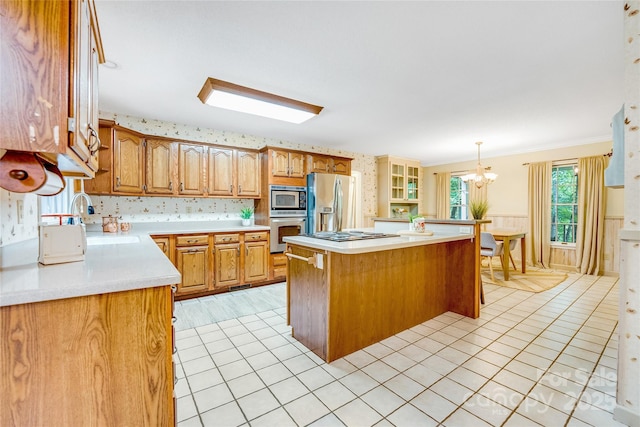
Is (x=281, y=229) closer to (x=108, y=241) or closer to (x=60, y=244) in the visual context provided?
(x=108, y=241)

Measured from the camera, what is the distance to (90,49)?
51.0 inches

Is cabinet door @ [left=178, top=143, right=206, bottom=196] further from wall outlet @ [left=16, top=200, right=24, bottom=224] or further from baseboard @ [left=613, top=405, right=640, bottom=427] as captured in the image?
baseboard @ [left=613, top=405, right=640, bottom=427]

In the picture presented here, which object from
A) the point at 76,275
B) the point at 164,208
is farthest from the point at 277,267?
the point at 76,275

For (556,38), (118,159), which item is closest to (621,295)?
(556,38)

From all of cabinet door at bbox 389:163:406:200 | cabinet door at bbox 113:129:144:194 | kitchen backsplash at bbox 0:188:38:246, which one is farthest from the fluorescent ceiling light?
cabinet door at bbox 389:163:406:200

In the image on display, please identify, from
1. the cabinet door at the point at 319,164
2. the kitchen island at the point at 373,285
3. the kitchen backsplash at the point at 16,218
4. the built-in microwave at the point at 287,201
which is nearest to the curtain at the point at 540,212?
the kitchen island at the point at 373,285

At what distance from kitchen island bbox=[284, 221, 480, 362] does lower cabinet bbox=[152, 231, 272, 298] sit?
1598mm

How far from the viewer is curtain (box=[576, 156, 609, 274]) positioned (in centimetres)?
461

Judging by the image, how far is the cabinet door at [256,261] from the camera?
3.95 m

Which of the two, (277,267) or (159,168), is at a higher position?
(159,168)

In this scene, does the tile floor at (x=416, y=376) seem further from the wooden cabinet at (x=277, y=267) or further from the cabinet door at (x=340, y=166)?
the cabinet door at (x=340, y=166)

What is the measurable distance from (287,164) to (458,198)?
15.0ft

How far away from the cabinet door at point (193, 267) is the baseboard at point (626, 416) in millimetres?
3756

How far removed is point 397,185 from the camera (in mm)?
6359
